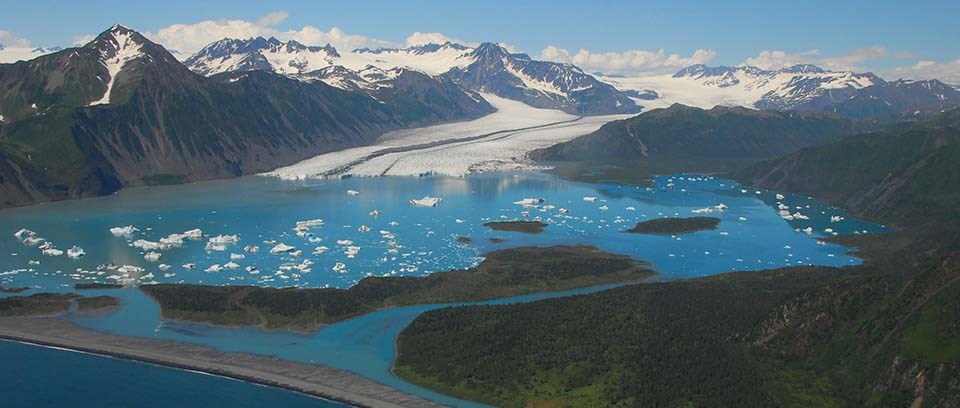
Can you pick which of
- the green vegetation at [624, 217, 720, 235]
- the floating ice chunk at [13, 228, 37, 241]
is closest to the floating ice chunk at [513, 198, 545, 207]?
the green vegetation at [624, 217, 720, 235]

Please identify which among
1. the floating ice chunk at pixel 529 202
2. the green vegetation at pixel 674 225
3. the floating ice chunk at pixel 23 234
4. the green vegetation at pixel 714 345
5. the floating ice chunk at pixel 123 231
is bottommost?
the green vegetation at pixel 714 345

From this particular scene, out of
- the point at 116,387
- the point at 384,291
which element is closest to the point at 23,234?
the point at 384,291

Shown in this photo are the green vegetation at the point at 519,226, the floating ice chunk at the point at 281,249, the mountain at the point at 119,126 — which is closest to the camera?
the floating ice chunk at the point at 281,249

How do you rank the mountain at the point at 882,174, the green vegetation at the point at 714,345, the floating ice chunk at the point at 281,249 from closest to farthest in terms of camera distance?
the green vegetation at the point at 714,345 < the floating ice chunk at the point at 281,249 < the mountain at the point at 882,174

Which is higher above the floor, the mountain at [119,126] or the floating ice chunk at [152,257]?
the mountain at [119,126]

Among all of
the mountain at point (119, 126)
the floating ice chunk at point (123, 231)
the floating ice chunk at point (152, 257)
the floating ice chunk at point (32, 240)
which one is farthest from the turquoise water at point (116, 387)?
the mountain at point (119, 126)

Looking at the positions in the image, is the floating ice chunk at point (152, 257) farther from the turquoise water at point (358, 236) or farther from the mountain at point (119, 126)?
the mountain at point (119, 126)

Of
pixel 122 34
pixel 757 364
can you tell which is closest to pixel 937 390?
pixel 757 364
